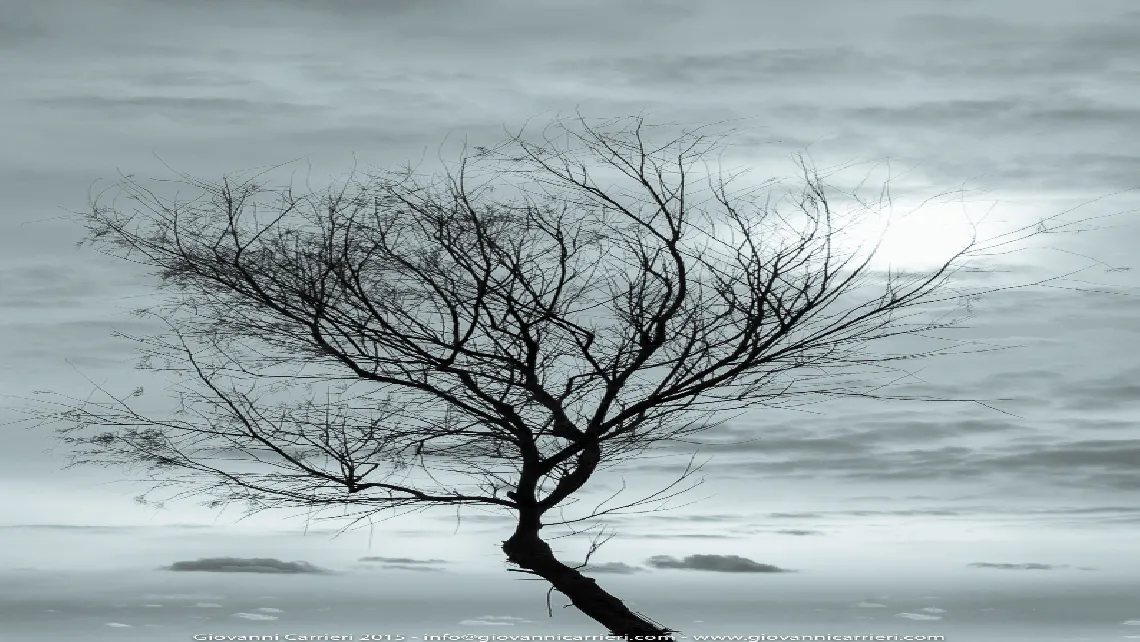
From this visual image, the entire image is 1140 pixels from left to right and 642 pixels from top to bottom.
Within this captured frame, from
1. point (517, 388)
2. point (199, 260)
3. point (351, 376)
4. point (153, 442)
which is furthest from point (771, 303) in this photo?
point (153, 442)

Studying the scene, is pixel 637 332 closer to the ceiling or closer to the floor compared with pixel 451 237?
closer to the floor

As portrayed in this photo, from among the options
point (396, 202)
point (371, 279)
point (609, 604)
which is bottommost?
point (609, 604)

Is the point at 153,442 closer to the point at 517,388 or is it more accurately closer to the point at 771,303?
the point at 517,388

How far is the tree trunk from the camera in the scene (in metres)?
9.57

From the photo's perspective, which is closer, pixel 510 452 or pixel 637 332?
pixel 637 332

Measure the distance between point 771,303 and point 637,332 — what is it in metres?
1.10

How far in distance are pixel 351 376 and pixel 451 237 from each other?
1470 millimetres

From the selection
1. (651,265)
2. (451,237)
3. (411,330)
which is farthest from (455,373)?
(651,265)

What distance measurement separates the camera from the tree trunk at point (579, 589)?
31.4 ft

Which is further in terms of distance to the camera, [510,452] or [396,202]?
[510,452]

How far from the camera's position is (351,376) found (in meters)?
9.29

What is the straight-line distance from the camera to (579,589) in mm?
9578

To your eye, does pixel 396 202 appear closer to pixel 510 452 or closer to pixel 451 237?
pixel 451 237

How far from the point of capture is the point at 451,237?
8977 mm
